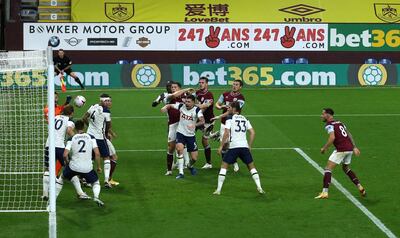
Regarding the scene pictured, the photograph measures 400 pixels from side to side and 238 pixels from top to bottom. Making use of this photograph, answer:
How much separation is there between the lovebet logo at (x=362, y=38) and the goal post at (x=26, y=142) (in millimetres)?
18526

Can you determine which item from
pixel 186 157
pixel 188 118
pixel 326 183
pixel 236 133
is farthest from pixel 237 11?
pixel 326 183

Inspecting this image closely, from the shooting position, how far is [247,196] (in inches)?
695

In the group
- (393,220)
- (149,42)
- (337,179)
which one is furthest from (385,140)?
(149,42)

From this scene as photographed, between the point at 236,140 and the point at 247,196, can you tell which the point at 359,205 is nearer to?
the point at 247,196

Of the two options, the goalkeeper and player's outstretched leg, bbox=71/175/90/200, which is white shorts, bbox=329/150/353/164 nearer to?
player's outstretched leg, bbox=71/175/90/200

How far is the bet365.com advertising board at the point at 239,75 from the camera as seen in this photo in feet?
131

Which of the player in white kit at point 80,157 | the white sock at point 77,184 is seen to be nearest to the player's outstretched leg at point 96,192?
the player in white kit at point 80,157

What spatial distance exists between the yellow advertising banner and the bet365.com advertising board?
4986 mm

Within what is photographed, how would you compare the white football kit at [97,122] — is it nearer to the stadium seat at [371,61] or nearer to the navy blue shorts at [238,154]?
the navy blue shorts at [238,154]

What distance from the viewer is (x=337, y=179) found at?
19391mm

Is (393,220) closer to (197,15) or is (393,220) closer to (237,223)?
(237,223)

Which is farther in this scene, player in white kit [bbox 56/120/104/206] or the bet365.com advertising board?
the bet365.com advertising board

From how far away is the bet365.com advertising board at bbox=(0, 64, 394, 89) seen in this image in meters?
39.8

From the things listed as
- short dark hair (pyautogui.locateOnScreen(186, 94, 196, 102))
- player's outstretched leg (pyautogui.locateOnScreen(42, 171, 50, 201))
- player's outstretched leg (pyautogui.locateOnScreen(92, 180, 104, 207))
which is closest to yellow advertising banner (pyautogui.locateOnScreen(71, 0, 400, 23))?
short dark hair (pyautogui.locateOnScreen(186, 94, 196, 102))
